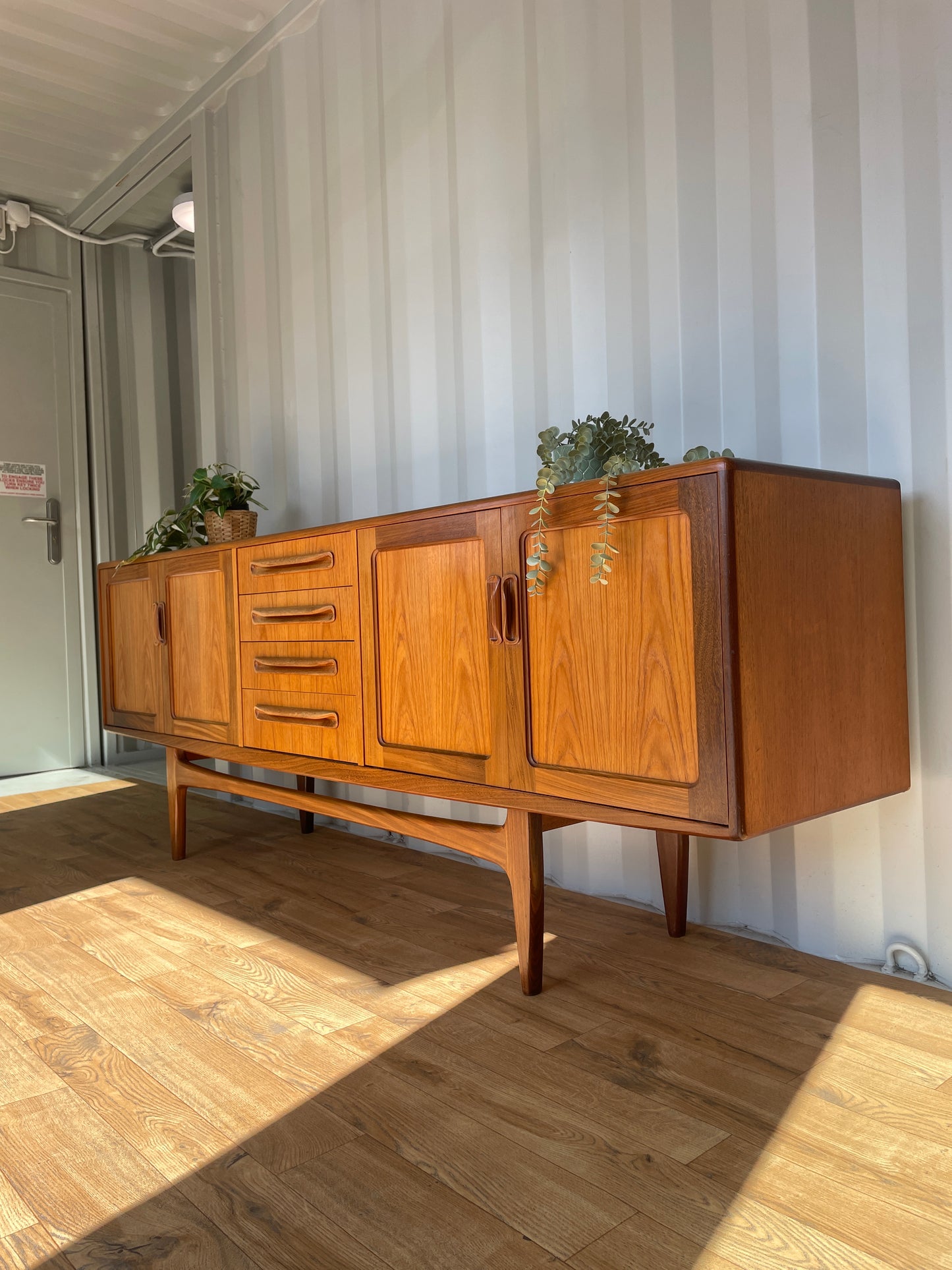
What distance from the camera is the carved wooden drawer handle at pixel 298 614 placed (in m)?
1.92

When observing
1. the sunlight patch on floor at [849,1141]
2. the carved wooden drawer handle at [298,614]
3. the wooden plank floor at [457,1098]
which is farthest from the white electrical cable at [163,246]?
the sunlight patch on floor at [849,1141]

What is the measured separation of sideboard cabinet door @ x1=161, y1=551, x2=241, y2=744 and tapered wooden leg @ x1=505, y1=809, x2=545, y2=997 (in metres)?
0.97

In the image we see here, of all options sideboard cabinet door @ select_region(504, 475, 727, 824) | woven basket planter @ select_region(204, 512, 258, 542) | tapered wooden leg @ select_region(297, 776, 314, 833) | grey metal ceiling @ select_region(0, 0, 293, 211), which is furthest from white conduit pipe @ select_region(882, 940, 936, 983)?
grey metal ceiling @ select_region(0, 0, 293, 211)

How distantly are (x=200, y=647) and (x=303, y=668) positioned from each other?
494mm

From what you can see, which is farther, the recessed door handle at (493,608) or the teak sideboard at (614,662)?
the recessed door handle at (493,608)

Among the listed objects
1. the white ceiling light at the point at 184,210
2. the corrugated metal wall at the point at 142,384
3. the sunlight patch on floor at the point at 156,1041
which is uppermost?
the white ceiling light at the point at 184,210

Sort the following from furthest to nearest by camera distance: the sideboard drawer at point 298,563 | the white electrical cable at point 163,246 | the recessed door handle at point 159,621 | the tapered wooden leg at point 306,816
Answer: the white electrical cable at point 163,246 < the tapered wooden leg at point 306,816 < the recessed door handle at point 159,621 < the sideboard drawer at point 298,563

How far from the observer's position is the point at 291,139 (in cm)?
295

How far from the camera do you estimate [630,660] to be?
4.39 feet

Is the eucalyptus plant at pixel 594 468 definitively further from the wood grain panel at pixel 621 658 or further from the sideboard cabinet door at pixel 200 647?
the sideboard cabinet door at pixel 200 647

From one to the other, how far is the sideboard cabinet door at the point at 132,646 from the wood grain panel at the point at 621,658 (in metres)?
1.46

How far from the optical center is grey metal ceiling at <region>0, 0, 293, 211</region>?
2.91m

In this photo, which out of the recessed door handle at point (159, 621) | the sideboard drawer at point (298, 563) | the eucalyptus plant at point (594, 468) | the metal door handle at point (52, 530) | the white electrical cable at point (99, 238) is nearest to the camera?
the eucalyptus plant at point (594, 468)

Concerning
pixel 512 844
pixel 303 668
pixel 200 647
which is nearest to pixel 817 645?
pixel 512 844
